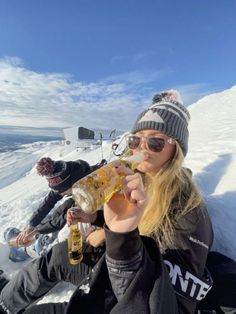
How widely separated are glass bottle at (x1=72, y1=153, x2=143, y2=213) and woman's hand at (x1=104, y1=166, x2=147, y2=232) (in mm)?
41

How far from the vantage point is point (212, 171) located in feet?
16.0

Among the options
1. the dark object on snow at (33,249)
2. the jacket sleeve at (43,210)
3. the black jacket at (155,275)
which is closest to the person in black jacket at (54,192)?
the jacket sleeve at (43,210)

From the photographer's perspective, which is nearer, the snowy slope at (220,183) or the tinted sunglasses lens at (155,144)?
the tinted sunglasses lens at (155,144)

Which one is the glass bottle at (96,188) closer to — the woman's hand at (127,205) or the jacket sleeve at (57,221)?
the woman's hand at (127,205)

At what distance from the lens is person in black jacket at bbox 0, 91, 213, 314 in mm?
1615

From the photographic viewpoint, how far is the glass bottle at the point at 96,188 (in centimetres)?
143

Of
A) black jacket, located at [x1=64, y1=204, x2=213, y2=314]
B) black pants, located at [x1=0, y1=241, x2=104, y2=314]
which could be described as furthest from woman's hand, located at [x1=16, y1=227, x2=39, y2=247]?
black jacket, located at [x1=64, y1=204, x2=213, y2=314]

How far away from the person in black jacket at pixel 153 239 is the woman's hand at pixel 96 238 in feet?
1.42

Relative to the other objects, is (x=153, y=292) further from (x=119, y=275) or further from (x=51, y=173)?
(x=51, y=173)

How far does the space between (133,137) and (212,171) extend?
8.51 ft

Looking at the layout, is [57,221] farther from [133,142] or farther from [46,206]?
[133,142]

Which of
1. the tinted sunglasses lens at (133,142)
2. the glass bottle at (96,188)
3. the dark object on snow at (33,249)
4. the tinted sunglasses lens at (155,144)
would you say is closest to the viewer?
the glass bottle at (96,188)

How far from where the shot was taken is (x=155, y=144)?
8.34 feet

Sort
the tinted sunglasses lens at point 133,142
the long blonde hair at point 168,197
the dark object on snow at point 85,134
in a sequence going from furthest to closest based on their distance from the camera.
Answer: the dark object on snow at point 85,134
the tinted sunglasses lens at point 133,142
the long blonde hair at point 168,197
